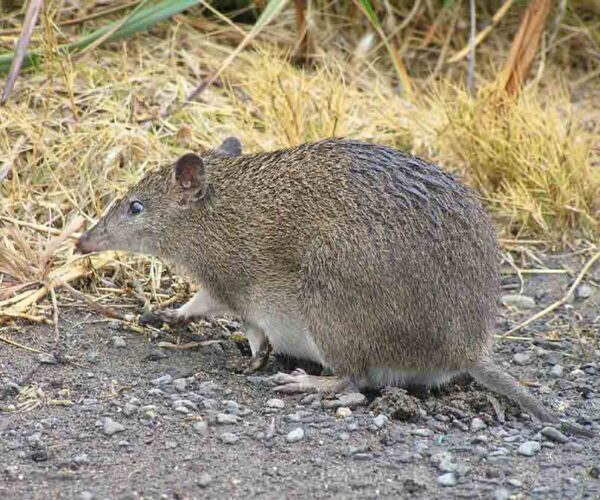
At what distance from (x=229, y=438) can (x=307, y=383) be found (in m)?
0.83

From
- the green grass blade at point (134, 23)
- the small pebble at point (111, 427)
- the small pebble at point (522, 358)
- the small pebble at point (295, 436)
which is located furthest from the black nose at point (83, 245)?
the small pebble at point (522, 358)

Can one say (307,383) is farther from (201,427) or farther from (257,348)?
(201,427)

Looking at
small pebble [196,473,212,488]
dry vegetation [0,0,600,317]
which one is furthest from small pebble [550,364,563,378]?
small pebble [196,473,212,488]

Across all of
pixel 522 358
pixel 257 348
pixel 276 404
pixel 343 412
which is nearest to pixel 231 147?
pixel 257 348

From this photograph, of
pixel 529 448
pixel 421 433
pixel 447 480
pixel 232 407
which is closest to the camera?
pixel 447 480

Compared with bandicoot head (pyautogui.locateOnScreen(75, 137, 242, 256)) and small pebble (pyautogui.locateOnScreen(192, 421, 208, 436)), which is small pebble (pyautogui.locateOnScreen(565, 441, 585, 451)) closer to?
small pebble (pyautogui.locateOnScreen(192, 421, 208, 436))

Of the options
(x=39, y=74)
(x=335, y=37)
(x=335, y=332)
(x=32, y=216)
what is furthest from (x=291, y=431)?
(x=335, y=37)

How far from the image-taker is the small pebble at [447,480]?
15.2 feet

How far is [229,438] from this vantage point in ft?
16.2

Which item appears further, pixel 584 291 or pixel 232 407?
pixel 584 291

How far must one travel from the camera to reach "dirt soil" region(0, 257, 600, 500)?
4.56 metres

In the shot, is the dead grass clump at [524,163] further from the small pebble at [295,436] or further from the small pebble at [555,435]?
the small pebble at [295,436]

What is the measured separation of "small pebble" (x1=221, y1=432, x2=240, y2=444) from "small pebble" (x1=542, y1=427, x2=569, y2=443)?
1.40 meters

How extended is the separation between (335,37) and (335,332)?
4.82 m
